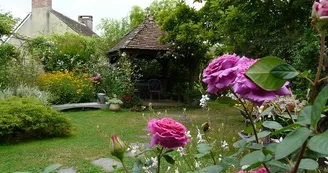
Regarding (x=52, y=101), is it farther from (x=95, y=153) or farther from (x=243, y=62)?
(x=243, y=62)

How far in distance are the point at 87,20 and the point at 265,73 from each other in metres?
30.9

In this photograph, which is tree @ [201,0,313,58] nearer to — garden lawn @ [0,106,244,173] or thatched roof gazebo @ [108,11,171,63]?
garden lawn @ [0,106,244,173]

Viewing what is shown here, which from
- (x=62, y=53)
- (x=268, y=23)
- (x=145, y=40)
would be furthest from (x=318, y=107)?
(x=62, y=53)

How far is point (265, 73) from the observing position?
0.59 m

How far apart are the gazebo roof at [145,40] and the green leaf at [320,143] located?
1255 centimetres

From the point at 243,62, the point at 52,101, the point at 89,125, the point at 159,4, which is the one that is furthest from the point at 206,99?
the point at 159,4

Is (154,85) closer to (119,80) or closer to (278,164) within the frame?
(119,80)

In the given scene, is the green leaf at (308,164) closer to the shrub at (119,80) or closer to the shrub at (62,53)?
the shrub at (119,80)

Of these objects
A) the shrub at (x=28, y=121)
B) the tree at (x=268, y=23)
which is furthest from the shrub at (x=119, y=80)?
the shrub at (x=28, y=121)

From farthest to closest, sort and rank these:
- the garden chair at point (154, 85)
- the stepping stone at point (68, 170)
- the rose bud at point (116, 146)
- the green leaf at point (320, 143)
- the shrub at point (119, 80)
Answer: the garden chair at point (154, 85) < the shrub at point (119, 80) < the stepping stone at point (68, 170) < the rose bud at point (116, 146) < the green leaf at point (320, 143)

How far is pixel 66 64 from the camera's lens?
48.4ft

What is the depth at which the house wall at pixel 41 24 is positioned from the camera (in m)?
24.4

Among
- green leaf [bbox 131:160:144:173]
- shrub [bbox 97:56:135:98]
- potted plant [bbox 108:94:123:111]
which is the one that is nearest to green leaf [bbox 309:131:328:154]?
green leaf [bbox 131:160:144:173]

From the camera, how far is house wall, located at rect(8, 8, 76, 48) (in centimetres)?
2441
